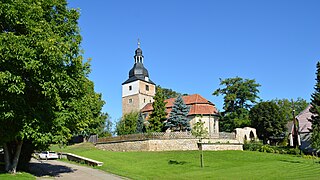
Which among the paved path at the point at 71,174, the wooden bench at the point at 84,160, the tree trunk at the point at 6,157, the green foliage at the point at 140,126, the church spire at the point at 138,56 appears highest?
the church spire at the point at 138,56

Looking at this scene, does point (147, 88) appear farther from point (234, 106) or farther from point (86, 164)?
point (86, 164)

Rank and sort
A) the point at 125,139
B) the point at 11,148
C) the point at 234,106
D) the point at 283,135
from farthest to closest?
the point at 234,106 < the point at 283,135 < the point at 125,139 < the point at 11,148

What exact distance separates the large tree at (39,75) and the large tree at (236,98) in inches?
1730

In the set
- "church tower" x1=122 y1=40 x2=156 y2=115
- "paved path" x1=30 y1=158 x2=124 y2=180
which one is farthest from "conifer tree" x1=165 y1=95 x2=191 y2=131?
"paved path" x1=30 y1=158 x2=124 y2=180

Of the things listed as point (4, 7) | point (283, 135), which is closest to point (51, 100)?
point (4, 7)

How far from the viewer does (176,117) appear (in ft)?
152

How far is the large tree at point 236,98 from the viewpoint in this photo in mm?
59812

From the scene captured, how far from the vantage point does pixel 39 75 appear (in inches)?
578

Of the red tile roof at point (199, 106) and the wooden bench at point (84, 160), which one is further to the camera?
the red tile roof at point (199, 106)

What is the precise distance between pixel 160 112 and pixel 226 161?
19.5 metres

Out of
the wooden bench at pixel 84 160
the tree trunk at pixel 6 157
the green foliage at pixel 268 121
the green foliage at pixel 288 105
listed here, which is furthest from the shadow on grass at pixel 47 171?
the green foliage at pixel 288 105

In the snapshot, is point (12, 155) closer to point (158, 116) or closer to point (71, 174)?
point (71, 174)

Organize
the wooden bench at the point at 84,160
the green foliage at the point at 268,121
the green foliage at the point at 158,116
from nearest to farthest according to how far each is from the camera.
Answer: the wooden bench at the point at 84,160
the green foliage at the point at 158,116
the green foliage at the point at 268,121

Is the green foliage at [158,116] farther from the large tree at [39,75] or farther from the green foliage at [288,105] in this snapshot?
the green foliage at [288,105]
